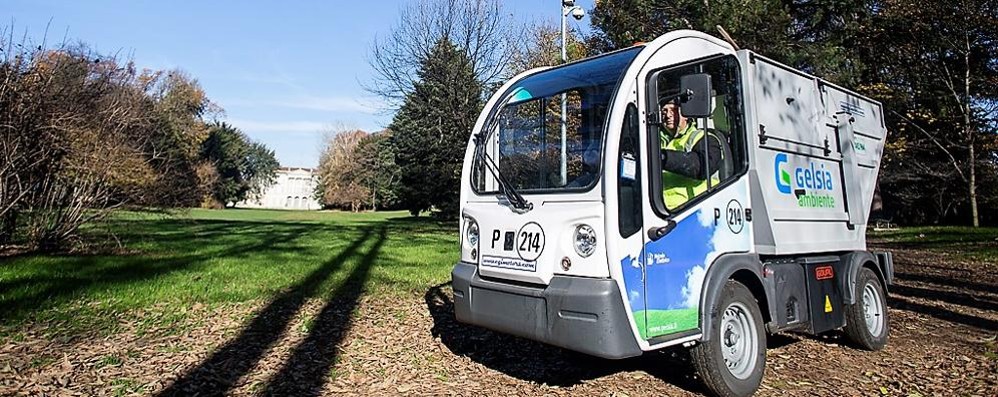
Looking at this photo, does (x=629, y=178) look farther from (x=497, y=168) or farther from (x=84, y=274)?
(x=84, y=274)

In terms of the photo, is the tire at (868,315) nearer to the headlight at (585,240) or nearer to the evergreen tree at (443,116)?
the headlight at (585,240)

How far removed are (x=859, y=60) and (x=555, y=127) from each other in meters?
21.3

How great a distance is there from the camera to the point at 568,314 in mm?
3902

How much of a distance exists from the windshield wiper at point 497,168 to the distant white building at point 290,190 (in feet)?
312

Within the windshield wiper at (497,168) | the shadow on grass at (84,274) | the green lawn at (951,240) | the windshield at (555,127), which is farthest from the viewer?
the green lawn at (951,240)

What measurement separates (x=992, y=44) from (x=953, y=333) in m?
18.3

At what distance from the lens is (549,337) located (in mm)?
4027

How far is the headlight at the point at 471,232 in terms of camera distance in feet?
16.0

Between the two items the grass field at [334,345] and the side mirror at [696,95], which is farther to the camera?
the grass field at [334,345]

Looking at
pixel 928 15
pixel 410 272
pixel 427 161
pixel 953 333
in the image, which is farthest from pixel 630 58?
pixel 427 161

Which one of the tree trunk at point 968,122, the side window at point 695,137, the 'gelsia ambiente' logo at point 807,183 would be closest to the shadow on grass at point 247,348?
the side window at point 695,137

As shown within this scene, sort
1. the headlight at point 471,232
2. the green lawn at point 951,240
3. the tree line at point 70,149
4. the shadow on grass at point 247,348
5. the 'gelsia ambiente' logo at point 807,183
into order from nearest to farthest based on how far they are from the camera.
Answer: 1. the shadow on grass at point 247,348
2. the headlight at point 471,232
3. the 'gelsia ambiente' logo at point 807,183
4. the tree line at point 70,149
5. the green lawn at point 951,240

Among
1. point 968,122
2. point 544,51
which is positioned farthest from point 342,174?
point 968,122

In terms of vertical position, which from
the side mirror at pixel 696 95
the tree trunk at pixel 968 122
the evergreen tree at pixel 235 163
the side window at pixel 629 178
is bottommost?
the side window at pixel 629 178
